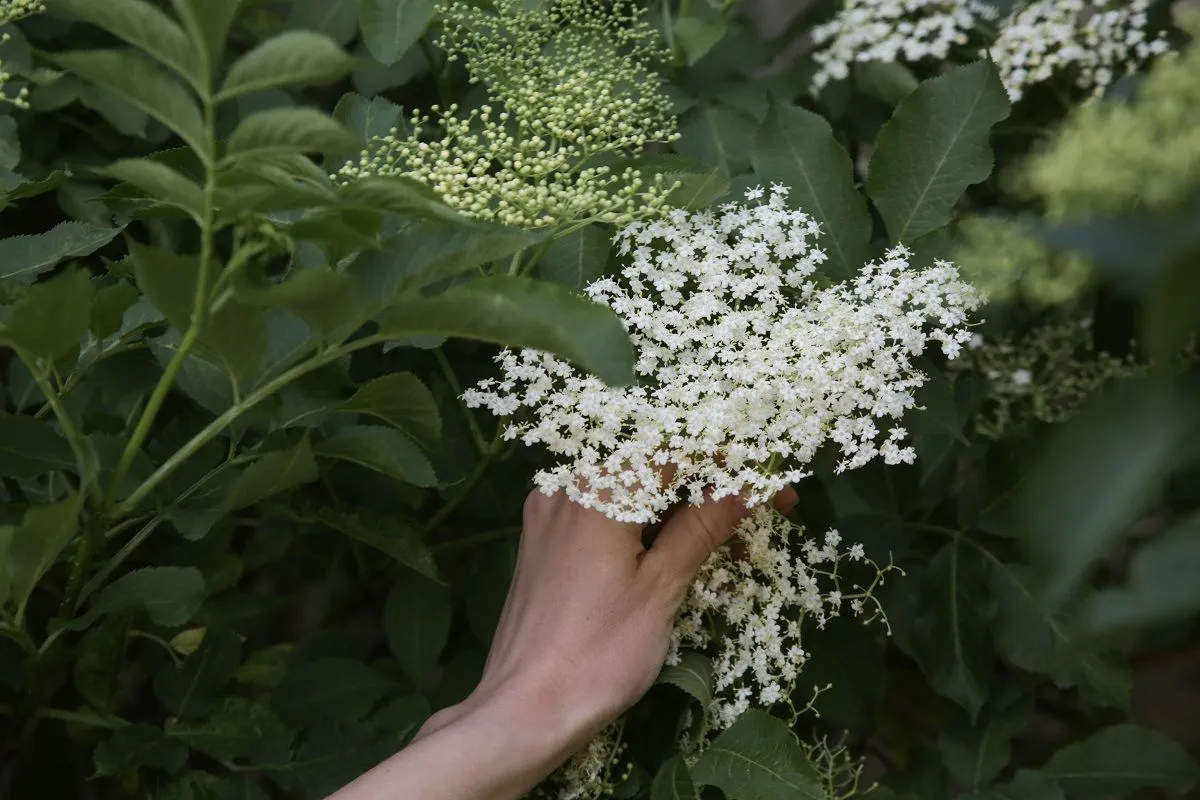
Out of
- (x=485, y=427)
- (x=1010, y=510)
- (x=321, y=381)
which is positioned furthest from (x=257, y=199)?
(x=1010, y=510)

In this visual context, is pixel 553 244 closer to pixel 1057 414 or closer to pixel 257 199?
pixel 257 199

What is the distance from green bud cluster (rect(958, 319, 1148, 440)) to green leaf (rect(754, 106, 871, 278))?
0.33 metres

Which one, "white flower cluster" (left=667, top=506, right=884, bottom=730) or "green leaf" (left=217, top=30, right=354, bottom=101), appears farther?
"white flower cluster" (left=667, top=506, right=884, bottom=730)

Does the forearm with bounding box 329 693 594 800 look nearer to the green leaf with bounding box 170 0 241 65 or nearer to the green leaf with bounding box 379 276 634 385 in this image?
the green leaf with bounding box 379 276 634 385

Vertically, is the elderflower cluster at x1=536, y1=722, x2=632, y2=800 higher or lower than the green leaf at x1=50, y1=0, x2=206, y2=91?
lower

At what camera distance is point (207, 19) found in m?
0.54

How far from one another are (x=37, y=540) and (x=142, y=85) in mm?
278

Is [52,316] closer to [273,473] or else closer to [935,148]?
[273,473]

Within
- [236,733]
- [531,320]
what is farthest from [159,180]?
[236,733]

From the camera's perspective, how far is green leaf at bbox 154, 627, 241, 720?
2.98 feet

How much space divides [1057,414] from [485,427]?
22.7 inches

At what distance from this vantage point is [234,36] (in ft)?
3.77

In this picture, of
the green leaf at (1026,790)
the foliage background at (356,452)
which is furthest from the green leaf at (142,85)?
the green leaf at (1026,790)

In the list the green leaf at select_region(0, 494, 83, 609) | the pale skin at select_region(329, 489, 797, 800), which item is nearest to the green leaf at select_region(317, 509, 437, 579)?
the pale skin at select_region(329, 489, 797, 800)
